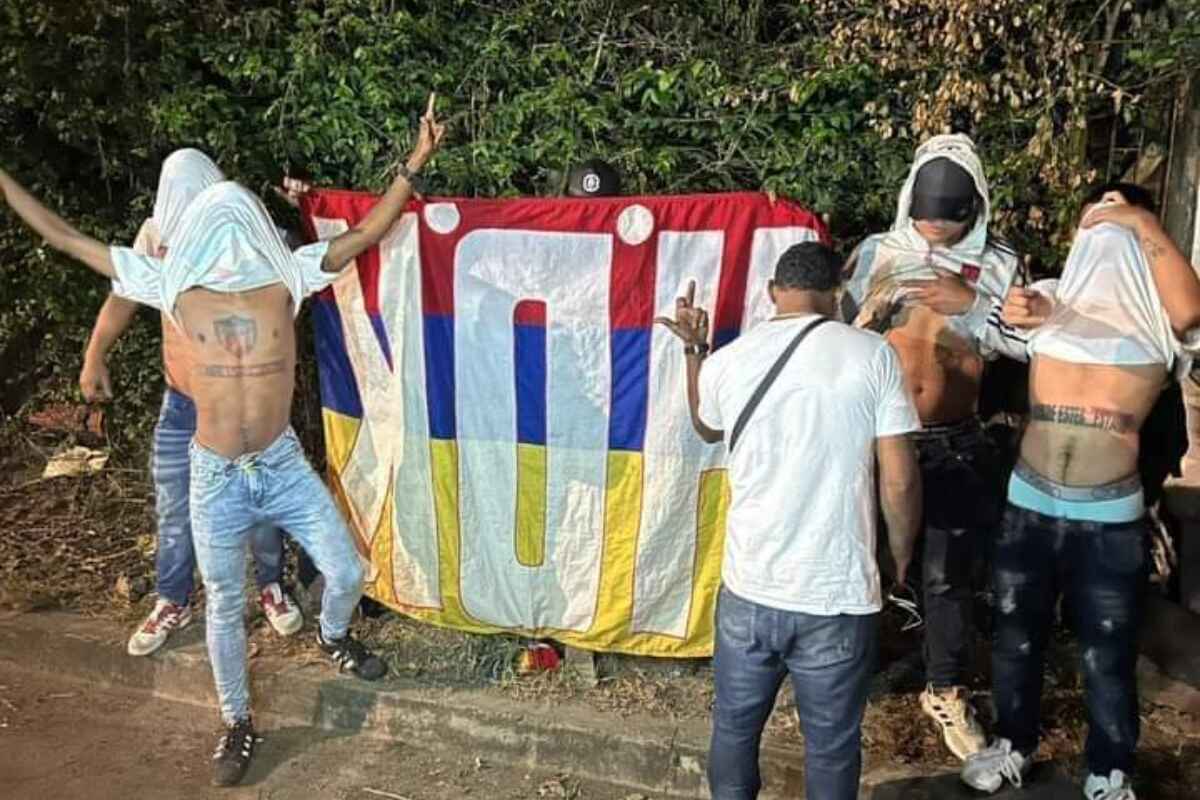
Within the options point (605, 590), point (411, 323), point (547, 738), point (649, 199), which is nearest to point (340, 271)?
point (411, 323)

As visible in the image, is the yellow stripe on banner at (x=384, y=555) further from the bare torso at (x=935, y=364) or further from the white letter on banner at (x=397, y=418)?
the bare torso at (x=935, y=364)

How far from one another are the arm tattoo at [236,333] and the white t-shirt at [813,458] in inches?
73.5

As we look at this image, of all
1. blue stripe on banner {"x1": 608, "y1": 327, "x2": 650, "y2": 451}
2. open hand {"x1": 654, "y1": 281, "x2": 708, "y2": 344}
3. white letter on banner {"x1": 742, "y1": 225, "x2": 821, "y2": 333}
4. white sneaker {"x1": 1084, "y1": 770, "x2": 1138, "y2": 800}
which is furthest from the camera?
blue stripe on banner {"x1": 608, "y1": 327, "x2": 650, "y2": 451}

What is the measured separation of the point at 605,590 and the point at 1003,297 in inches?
73.9

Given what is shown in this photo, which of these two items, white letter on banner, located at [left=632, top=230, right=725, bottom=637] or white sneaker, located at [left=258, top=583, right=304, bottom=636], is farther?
white sneaker, located at [left=258, top=583, right=304, bottom=636]

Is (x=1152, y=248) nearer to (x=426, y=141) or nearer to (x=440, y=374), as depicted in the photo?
(x=426, y=141)

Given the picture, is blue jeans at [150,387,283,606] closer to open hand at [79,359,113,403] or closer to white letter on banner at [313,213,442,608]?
open hand at [79,359,113,403]

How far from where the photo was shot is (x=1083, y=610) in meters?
3.69

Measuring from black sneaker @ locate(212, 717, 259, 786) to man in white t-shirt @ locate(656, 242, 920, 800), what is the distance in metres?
2.01

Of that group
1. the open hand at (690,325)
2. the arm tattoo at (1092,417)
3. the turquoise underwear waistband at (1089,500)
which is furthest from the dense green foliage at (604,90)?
the turquoise underwear waistband at (1089,500)

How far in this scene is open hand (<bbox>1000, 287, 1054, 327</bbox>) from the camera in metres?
3.64

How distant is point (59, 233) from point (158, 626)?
1748mm

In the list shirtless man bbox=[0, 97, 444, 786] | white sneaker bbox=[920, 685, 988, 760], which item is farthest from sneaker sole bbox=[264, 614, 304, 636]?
white sneaker bbox=[920, 685, 988, 760]

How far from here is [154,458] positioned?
495 cm
